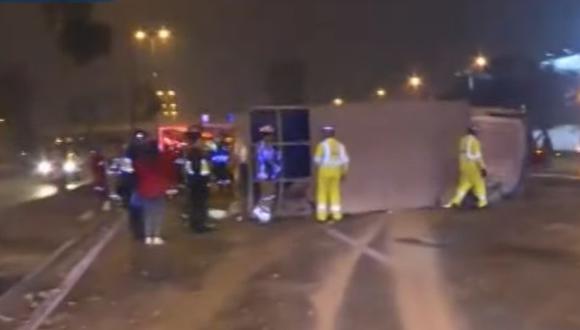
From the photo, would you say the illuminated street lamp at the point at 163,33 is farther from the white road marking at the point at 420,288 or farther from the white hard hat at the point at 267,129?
the white road marking at the point at 420,288

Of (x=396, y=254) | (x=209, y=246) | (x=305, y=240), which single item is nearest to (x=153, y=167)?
(x=209, y=246)

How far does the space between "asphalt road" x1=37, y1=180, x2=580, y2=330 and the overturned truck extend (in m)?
1.74

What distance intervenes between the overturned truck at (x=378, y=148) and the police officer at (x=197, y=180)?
2.24 metres

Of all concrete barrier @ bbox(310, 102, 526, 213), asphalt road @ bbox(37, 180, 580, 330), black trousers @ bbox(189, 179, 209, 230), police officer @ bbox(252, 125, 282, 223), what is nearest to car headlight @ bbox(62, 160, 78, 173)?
police officer @ bbox(252, 125, 282, 223)

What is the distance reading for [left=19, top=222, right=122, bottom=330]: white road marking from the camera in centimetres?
1005

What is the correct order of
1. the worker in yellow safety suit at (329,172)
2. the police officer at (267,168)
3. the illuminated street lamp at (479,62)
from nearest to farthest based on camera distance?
the worker in yellow safety suit at (329,172)
the police officer at (267,168)
the illuminated street lamp at (479,62)

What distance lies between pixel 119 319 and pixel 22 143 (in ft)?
313

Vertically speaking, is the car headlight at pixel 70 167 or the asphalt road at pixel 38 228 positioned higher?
the asphalt road at pixel 38 228

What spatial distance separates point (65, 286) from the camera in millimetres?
12227

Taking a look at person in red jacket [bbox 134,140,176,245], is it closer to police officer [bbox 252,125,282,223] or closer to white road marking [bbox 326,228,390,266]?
white road marking [bbox 326,228,390,266]

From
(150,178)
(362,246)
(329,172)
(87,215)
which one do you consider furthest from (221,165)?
(362,246)

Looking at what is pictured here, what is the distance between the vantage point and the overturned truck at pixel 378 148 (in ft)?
65.3

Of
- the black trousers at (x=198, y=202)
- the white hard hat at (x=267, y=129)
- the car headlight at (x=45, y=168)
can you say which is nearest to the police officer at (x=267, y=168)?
the white hard hat at (x=267, y=129)

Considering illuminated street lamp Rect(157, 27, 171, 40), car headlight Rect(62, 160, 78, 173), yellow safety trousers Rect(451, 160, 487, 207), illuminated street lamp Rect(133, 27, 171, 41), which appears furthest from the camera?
illuminated street lamp Rect(157, 27, 171, 40)
